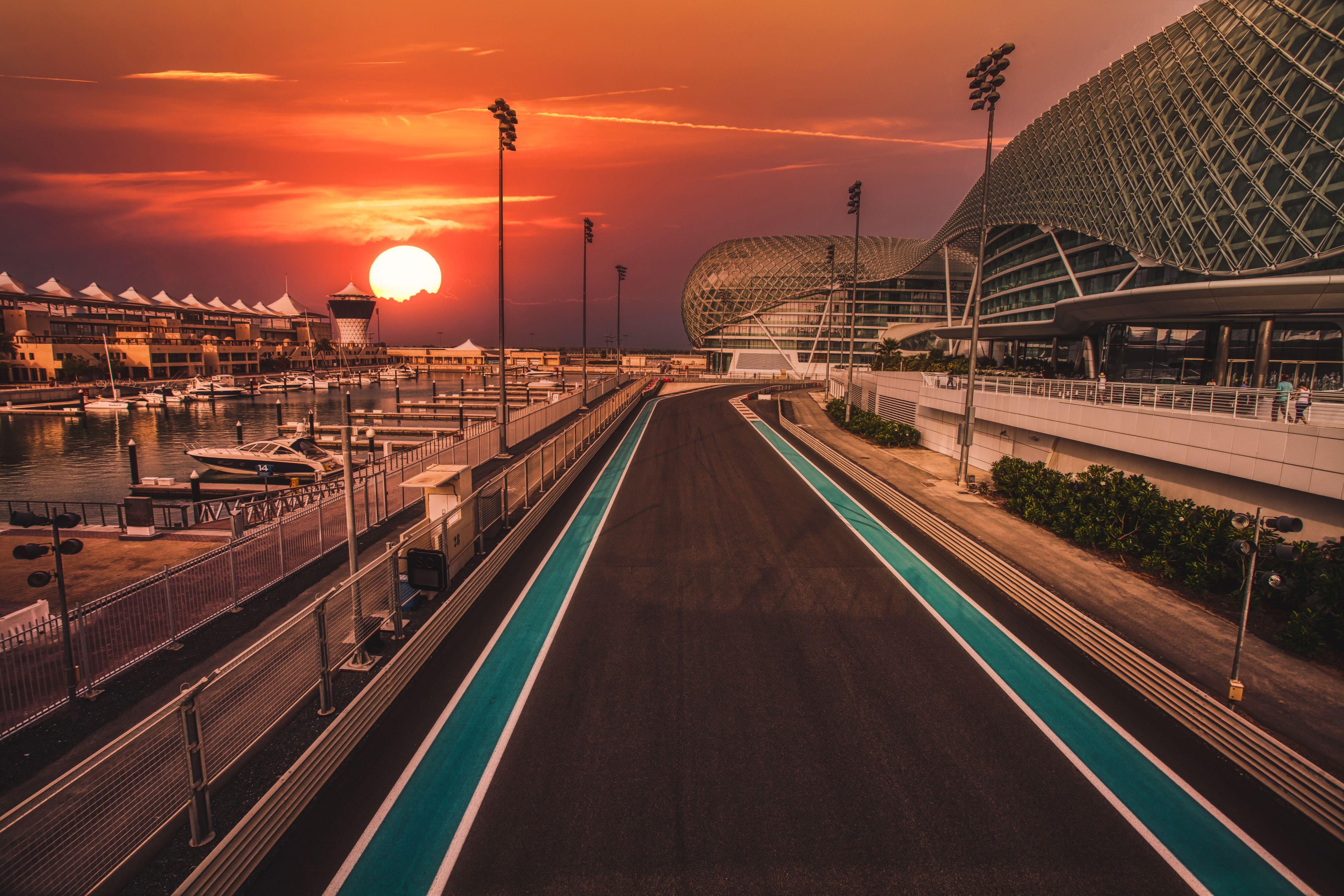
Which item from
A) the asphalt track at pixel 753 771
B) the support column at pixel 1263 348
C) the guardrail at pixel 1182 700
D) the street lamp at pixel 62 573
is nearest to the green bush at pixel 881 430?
the support column at pixel 1263 348

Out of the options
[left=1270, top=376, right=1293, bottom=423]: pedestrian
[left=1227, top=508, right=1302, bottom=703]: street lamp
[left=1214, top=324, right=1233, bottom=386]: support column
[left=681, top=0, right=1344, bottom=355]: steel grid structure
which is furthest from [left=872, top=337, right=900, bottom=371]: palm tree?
[left=1227, top=508, right=1302, bottom=703]: street lamp

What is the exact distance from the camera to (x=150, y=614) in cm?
866

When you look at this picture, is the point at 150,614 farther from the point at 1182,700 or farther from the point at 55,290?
the point at 55,290

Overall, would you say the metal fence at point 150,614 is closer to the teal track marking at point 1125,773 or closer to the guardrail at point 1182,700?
the teal track marking at point 1125,773

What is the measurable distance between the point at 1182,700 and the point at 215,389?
9988cm

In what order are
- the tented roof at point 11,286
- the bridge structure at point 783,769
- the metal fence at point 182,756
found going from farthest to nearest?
1. the tented roof at point 11,286
2. the bridge structure at point 783,769
3. the metal fence at point 182,756

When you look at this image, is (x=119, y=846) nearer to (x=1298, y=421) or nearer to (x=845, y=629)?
(x=845, y=629)

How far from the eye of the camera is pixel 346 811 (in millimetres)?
6059

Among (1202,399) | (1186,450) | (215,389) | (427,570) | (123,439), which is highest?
(1202,399)

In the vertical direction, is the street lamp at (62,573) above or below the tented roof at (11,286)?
below

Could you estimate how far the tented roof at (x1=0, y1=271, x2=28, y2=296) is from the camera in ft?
364

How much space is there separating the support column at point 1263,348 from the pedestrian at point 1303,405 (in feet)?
37.3

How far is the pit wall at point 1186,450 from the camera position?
11.2 m

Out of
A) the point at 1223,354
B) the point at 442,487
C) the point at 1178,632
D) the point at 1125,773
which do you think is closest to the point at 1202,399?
the point at 1178,632
